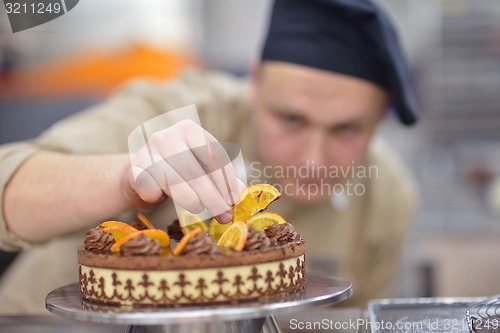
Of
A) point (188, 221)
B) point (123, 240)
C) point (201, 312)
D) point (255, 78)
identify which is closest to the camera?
point (201, 312)

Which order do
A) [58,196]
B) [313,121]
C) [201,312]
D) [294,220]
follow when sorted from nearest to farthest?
[201,312], [58,196], [313,121], [294,220]

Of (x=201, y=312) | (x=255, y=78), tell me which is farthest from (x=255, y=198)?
(x=255, y=78)

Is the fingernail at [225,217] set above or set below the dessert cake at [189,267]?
above

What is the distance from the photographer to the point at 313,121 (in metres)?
2.01

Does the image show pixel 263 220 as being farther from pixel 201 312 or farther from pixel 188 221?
pixel 201 312

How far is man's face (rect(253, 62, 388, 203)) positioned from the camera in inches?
79.5

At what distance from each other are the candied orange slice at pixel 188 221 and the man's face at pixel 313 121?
0.77 m

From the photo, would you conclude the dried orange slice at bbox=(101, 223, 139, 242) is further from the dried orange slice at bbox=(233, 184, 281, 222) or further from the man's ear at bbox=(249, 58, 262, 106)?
the man's ear at bbox=(249, 58, 262, 106)

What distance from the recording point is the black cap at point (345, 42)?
6.36ft

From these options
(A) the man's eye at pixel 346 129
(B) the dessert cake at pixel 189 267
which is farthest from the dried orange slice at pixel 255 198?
(A) the man's eye at pixel 346 129

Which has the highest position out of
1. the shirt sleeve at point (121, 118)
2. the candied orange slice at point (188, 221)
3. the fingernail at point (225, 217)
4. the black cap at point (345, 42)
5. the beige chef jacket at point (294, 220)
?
the black cap at point (345, 42)

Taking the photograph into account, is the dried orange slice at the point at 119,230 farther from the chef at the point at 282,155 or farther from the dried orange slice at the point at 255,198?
the dried orange slice at the point at 255,198

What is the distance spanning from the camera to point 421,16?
5305 mm

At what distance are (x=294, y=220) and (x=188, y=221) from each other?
118 cm
